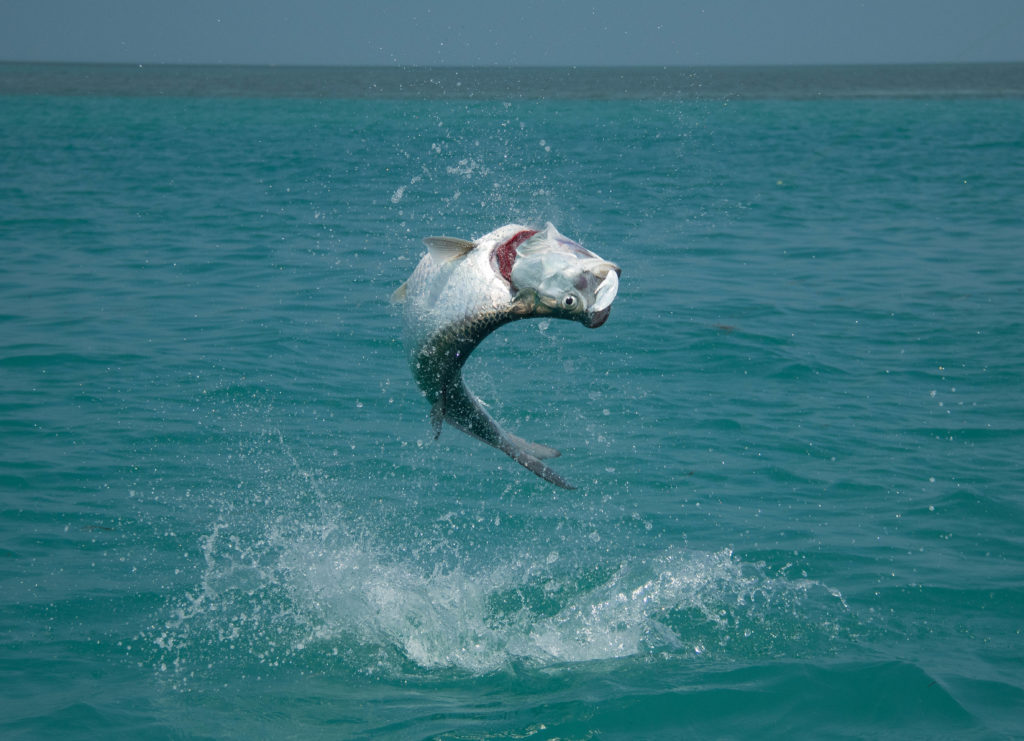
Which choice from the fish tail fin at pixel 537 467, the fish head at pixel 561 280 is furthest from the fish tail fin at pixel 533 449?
the fish head at pixel 561 280

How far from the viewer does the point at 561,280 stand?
Answer: 163 inches

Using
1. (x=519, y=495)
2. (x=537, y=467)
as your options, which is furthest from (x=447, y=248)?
(x=519, y=495)

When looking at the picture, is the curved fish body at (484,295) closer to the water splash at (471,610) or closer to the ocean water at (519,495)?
the water splash at (471,610)

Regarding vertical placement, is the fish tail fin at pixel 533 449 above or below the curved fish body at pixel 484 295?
below

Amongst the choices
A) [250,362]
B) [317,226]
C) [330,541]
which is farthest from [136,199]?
[330,541]

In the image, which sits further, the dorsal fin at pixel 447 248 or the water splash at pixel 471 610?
the water splash at pixel 471 610

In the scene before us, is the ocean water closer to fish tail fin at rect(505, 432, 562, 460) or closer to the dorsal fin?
fish tail fin at rect(505, 432, 562, 460)

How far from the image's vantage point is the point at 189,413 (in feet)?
29.3

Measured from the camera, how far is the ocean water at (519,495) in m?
5.34

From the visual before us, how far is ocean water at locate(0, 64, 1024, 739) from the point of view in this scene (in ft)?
17.5

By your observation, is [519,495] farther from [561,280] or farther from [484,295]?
[561,280]

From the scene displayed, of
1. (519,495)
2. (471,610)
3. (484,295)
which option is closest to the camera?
(484,295)

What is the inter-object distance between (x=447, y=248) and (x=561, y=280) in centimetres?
67

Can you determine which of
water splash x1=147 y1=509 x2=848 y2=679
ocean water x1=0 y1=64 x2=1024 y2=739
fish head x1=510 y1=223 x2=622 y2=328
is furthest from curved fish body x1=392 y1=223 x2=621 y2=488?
ocean water x1=0 y1=64 x2=1024 y2=739
